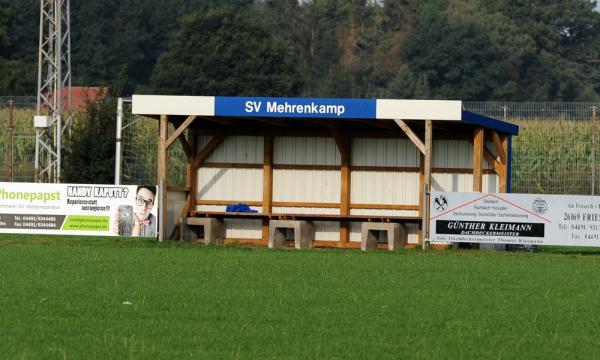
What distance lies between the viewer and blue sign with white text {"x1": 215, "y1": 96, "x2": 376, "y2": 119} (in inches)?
1200

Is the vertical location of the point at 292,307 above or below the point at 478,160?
below

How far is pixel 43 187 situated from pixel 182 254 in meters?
6.41

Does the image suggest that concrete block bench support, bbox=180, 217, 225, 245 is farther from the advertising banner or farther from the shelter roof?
the shelter roof

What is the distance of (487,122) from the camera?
103 ft

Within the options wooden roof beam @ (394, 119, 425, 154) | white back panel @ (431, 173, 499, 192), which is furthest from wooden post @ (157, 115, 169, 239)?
white back panel @ (431, 173, 499, 192)

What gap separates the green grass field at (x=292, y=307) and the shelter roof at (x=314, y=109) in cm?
421

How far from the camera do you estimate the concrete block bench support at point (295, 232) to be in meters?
32.0

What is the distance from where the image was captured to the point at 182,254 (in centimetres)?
2764

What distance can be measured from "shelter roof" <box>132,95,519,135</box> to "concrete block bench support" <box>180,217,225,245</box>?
7.76 feet

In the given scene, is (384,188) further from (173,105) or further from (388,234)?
(173,105)

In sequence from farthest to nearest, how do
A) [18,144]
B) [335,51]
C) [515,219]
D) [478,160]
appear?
1. [335,51]
2. [18,144]
3. [478,160]
4. [515,219]

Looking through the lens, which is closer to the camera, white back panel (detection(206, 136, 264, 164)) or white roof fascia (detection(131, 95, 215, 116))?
white roof fascia (detection(131, 95, 215, 116))

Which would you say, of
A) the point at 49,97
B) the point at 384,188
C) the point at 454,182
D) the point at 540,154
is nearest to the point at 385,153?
A: the point at 384,188

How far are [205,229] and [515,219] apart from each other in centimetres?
721
